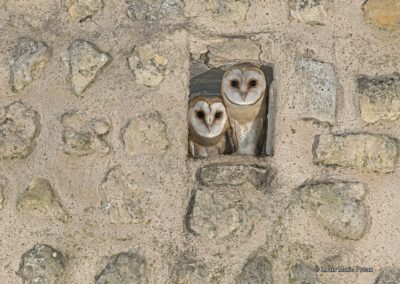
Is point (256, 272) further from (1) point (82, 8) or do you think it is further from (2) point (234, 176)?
(1) point (82, 8)

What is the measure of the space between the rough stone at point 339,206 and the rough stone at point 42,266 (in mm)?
773

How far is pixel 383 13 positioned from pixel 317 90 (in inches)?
13.3

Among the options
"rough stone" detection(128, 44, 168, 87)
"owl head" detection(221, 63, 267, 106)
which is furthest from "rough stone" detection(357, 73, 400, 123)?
"owl head" detection(221, 63, 267, 106)

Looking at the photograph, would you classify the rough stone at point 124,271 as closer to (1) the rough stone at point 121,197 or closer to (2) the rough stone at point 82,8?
(1) the rough stone at point 121,197

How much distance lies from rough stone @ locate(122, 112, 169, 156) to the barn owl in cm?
76

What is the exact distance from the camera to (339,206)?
229 centimetres

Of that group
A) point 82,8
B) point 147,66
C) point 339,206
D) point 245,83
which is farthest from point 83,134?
point 245,83

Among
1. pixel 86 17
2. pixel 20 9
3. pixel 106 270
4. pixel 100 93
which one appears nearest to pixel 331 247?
pixel 106 270

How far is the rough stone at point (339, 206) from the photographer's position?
2.27m

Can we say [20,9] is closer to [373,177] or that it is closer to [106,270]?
[106,270]

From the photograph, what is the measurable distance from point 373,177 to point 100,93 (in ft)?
→ 2.96

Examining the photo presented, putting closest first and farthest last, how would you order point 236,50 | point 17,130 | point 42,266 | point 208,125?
point 42,266 → point 17,130 → point 236,50 → point 208,125

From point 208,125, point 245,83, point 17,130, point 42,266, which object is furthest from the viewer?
point 208,125

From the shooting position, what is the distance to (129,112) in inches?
93.3
